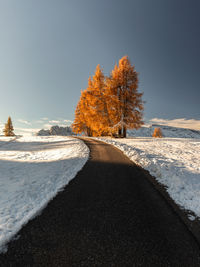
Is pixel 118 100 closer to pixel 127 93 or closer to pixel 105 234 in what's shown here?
pixel 127 93

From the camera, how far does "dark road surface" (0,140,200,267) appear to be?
2007 millimetres

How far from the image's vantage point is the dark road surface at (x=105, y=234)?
2.01 meters

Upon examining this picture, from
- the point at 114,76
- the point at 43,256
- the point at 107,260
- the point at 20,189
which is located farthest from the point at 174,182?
the point at 114,76

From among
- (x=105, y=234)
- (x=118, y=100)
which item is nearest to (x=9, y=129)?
(x=118, y=100)

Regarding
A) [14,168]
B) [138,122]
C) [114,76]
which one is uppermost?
[114,76]

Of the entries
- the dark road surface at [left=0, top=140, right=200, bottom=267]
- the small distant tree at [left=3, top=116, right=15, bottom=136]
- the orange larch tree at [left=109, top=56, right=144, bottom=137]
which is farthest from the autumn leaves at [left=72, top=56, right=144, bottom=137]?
the small distant tree at [left=3, top=116, right=15, bottom=136]

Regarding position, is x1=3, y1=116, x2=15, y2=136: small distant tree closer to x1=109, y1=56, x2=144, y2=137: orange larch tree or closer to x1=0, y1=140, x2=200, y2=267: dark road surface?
x1=109, y1=56, x2=144, y2=137: orange larch tree

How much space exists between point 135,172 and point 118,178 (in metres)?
1.22

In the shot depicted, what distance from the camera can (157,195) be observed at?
4.20 m

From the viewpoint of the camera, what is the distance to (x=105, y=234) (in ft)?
8.23

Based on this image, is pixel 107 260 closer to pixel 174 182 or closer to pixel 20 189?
pixel 20 189

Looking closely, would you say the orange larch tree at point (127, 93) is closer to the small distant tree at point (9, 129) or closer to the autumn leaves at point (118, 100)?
the autumn leaves at point (118, 100)

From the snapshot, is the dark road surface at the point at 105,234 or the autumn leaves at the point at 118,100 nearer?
the dark road surface at the point at 105,234

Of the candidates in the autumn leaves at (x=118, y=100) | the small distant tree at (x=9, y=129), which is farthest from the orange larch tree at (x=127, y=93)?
the small distant tree at (x=9, y=129)
